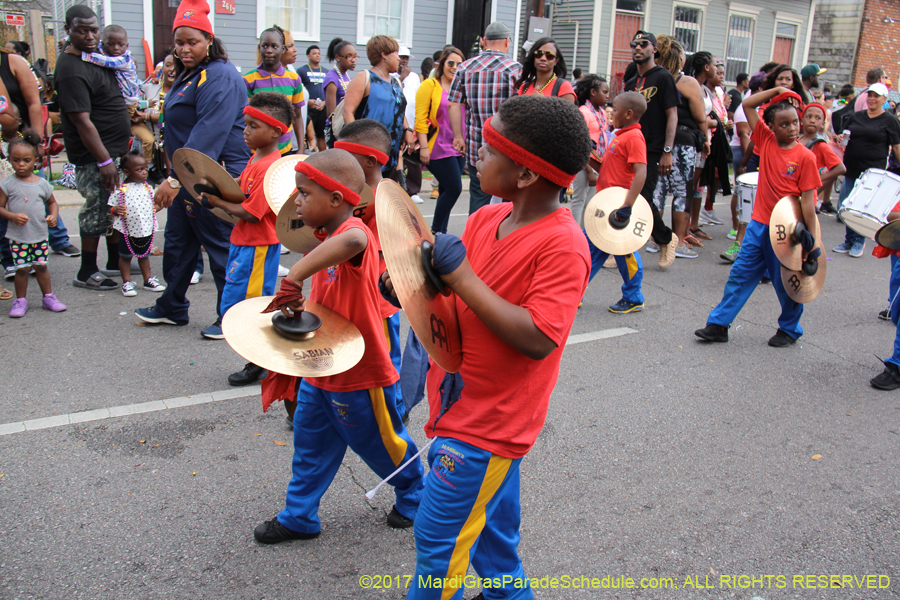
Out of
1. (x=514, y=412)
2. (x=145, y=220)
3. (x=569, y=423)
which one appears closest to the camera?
(x=514, y=412)

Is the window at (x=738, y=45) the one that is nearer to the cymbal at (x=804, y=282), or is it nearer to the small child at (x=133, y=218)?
the cymbal at (x=804, y=282)

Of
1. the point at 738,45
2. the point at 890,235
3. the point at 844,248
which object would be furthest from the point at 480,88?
the point at 738,45

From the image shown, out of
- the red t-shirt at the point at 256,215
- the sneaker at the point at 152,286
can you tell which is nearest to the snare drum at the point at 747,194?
the red t-shirt at the point at 256,215

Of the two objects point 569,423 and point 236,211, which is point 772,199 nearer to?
point 569,423

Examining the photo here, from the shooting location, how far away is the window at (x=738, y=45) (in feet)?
73.7

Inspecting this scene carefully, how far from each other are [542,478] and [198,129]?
3.22 meters

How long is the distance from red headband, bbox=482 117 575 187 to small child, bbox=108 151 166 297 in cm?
497

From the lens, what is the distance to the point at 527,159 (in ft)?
6.10

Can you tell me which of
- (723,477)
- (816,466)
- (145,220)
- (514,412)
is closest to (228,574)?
(514,412)

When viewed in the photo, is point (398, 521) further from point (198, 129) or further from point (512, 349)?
point (198, 129)

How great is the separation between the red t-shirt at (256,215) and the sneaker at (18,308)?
2.35m

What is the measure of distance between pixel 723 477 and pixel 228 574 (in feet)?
7.95

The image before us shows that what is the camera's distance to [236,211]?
397cm

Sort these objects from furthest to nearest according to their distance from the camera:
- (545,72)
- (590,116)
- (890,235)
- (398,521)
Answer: (590,116), (545,72), (890,235), (398,521)
